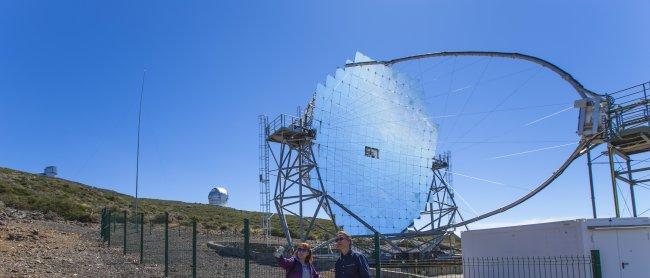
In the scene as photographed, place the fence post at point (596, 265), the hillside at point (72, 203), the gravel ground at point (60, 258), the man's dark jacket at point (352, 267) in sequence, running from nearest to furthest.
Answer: the man's dark jacket at point (352, 267) → the fence post at point (596, 265) → the gravel ground at point (60, 258) → the hillside at point (72, 203)

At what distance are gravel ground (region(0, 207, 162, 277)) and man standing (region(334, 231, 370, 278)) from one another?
378 inches

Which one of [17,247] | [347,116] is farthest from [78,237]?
[347,116]

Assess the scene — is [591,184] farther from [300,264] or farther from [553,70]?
[300,264]

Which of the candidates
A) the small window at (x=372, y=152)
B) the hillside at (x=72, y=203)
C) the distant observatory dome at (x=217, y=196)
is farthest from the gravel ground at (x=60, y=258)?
the distant observatory dome at (x=217, y=196)

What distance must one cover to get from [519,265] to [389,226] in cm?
1374

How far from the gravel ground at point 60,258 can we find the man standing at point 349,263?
959 centimetres

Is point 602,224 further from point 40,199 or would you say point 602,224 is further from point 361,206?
point 40,199

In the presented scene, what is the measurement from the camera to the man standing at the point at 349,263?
700cm

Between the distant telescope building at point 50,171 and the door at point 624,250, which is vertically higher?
the distant telescope building at point 50,171

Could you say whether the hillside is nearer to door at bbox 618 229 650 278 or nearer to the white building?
the white building

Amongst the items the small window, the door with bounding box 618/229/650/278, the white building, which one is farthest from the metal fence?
the small window

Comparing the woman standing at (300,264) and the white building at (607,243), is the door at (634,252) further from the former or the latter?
the woman standing at (300,264)

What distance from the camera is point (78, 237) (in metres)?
27.5

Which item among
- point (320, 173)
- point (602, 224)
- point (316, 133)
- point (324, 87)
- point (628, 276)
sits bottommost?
point (628, 276)
